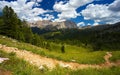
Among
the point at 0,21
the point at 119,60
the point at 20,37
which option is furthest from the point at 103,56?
the point at 20,37

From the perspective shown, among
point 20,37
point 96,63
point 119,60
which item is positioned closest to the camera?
point 96,63

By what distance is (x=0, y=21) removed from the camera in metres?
76.7

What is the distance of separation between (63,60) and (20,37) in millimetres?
66833

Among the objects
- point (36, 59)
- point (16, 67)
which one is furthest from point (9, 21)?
point (16, 67)

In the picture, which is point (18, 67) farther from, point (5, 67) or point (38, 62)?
point (38, 62)

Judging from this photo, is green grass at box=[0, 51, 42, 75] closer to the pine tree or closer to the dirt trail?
the dirt trail

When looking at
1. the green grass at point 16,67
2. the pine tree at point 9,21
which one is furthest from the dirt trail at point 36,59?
the pine tree at point 9,21

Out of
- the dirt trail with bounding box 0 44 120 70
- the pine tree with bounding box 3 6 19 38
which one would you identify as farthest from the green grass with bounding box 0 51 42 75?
the pine tree with bounding box 3 6 19 38

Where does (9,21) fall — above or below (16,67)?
above

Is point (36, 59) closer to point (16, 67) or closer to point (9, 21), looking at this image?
point (16, 67)

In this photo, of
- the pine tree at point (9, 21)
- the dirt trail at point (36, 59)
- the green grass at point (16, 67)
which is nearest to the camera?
the green grass at point (16, 67)

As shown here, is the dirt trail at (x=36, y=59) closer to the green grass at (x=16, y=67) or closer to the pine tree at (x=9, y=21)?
the green grass at (x=16, y=67)

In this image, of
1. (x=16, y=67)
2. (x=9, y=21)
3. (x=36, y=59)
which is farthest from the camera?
(x=9, y=21)

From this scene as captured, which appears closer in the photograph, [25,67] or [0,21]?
[25,67]
